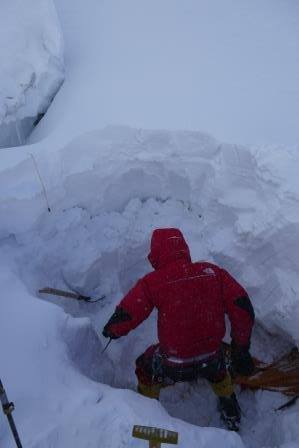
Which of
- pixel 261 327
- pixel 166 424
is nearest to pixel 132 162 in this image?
pixel 261 327

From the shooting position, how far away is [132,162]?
425 centimetres

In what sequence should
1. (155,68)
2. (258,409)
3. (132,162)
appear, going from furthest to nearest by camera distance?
(155,68)
(132,162)
(258,409)

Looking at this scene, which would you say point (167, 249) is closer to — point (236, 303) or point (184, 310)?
point (184, 310)

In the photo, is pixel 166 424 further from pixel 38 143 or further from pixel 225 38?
pixel 225 38

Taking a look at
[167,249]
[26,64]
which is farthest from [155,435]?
[26,64]

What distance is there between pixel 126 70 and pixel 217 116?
4.54 ft

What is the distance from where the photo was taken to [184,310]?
2.82 meters

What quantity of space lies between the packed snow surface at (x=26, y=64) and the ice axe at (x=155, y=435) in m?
3.24

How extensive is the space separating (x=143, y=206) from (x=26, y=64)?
6.53ft

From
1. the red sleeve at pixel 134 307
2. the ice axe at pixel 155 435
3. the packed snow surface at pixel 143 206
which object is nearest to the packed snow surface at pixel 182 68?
the packed snow surface at pixel 143 206

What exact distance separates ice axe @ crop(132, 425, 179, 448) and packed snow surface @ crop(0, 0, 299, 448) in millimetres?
155

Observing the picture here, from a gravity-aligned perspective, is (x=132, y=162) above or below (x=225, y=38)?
below

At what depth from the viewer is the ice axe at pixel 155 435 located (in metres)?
2.38

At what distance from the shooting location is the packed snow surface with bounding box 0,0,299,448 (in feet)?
9.99
